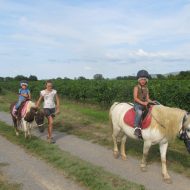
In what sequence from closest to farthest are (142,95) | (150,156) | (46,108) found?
(142,95) → (150,156) → (46,108)

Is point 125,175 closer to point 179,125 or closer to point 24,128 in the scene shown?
point 179,125

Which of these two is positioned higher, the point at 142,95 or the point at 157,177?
the point at 142,95

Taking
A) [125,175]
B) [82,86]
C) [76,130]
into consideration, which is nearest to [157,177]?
[125,175]

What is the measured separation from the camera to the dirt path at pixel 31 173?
6.72 metres

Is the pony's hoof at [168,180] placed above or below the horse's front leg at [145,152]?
below

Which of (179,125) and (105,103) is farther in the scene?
(105,103)

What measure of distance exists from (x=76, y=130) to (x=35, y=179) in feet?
21.5

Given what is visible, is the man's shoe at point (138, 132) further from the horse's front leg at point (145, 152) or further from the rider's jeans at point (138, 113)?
the horse's front leg at point (145, 152)

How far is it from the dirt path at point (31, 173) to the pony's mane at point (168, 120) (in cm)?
214

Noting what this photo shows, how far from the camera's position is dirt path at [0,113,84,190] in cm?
672

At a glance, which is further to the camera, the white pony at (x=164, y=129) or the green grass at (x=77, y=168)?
the white pony at (x=164, y=129)

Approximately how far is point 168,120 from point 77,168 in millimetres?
2261

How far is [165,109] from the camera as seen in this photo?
740cm

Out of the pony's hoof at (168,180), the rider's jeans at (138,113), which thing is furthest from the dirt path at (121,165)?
the rider's jeans at (138,113)
